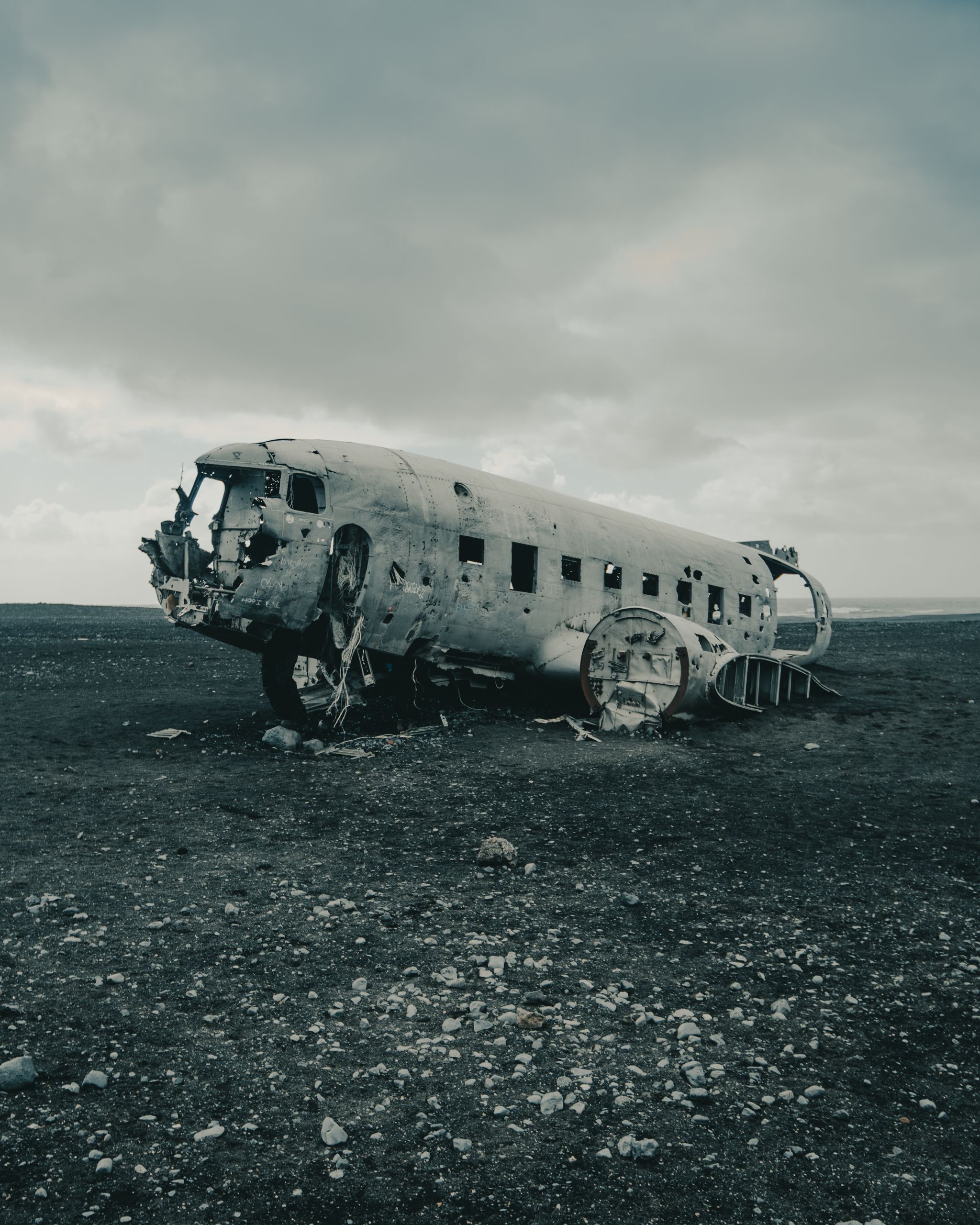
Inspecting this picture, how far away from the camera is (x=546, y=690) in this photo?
16.2 meters

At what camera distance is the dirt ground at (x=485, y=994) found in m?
3.82

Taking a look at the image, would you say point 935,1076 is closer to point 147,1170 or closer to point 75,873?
point 147,1170

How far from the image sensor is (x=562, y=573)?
15.9 meters

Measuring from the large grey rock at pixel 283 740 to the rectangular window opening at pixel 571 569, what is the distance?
6112 millimetres

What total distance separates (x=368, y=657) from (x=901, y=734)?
33.3ft

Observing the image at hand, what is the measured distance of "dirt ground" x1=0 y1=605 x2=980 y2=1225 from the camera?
3824mm

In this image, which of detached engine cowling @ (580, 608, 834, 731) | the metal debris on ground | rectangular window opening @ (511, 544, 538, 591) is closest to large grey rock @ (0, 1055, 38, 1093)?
the metal debris on ground

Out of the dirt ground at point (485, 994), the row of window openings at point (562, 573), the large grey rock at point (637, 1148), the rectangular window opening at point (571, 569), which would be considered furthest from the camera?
the rectangular window opening at point (571, 569)

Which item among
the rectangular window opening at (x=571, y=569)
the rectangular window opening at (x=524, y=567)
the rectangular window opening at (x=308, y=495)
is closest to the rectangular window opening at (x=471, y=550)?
the rectangular window opening at (x=524, y=567)

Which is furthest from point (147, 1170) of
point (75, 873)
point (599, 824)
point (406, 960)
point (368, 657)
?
point (368, 657)

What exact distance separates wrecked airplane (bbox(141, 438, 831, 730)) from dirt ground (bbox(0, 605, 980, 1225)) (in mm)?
2439

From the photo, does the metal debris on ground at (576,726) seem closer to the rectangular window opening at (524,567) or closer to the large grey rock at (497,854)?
the rectangular window opening at (524,567)

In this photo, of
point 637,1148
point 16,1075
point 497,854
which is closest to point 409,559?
point 497,854

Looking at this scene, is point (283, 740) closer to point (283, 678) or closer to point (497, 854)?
point (283, 678)
